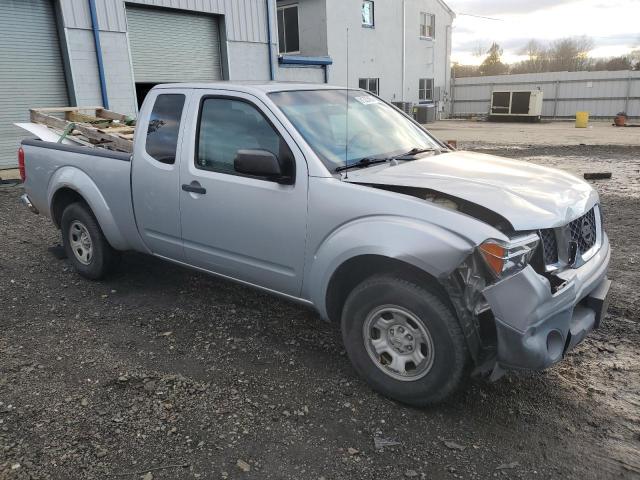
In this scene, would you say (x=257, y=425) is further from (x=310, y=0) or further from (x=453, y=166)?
(x=310, y=0)

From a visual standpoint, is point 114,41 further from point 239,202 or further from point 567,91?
point 567,91

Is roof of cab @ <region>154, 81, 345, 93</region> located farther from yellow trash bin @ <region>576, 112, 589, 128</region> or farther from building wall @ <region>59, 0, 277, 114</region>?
yellow trash bin @ <region>576, 112, 589, 128</region>

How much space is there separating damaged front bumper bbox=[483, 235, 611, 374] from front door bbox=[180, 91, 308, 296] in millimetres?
1343

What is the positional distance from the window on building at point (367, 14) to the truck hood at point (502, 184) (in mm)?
24302

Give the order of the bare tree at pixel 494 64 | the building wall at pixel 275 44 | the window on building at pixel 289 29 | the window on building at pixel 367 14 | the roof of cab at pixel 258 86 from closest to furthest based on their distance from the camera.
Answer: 1. the roof of cab at pixel 258 86
2. the building wall at pixel 275 44
3. the window on building at pixel 289 29
4. the window on building at pixel 367 14
5. the bare tree at pixel 494 64

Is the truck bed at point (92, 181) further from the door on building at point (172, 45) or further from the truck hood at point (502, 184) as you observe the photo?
the door on building at point (172, 45)

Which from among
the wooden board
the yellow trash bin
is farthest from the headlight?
the yellow trash bin

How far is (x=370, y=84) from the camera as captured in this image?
2717 cm

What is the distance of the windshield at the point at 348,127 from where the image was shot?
3639 mm

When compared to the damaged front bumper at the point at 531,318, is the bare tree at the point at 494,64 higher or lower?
higher

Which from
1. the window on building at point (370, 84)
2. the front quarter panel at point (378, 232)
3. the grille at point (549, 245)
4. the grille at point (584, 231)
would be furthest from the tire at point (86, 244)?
the window on building at point (370, 84)

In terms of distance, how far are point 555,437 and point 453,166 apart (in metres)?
1.80

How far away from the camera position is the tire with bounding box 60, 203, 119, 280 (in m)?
5.05

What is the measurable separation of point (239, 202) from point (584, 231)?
7.51 feet
